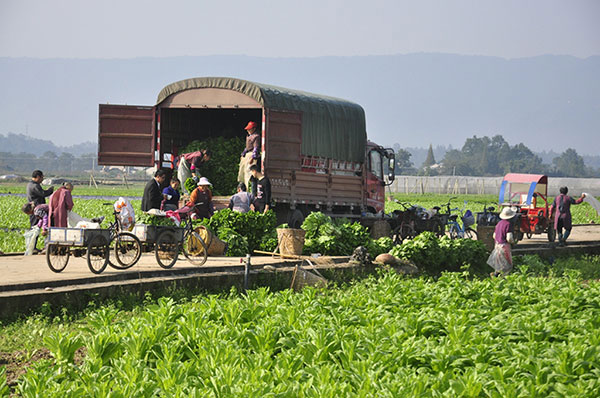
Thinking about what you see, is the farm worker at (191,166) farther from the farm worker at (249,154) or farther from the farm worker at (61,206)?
the farm worker at (61,206)

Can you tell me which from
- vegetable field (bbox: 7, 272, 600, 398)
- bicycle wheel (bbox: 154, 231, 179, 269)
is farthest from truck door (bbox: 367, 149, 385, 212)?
vegetable field (bbox: 7, 272, 600, 398)

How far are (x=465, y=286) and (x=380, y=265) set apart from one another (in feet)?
18.8

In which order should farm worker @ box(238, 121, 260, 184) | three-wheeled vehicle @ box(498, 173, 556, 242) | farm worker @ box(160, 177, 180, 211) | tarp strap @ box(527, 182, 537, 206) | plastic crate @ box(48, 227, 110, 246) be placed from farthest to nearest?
tarp strap @ box(527, 182, 537, 206)
three-wheeled vehicle @ box(498, 173, 556, 242)
farm worker @ box(238, 121, 260, 184)
farm worker @ box(160, 177, 180, 211)
plastic crate @ box(48, 227, 110, 246)

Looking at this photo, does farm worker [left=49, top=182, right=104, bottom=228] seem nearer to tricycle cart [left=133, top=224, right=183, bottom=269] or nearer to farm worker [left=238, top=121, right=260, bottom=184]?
tricycle cart [left=133, top=224, right=183, bottom=269]

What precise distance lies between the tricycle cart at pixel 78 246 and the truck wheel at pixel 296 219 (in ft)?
24.4

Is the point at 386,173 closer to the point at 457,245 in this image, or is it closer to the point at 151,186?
the point at 457,245

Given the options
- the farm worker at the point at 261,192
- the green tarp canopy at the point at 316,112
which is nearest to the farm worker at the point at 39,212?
the farm worker at the point at 261,192

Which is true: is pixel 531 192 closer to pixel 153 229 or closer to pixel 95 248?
pixel 153 229

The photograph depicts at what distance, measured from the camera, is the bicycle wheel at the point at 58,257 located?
14.0 m

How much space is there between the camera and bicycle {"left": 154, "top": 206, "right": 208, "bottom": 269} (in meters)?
15.1

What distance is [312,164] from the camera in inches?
873

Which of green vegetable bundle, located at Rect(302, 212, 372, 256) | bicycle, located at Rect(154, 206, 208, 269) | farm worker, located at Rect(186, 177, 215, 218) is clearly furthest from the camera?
green vegetable bundle, located at Rect(302, 212, 372, 256)

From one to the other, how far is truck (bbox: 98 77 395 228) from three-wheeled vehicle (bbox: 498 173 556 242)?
18.6 feet

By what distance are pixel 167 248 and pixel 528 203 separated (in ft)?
51.3
